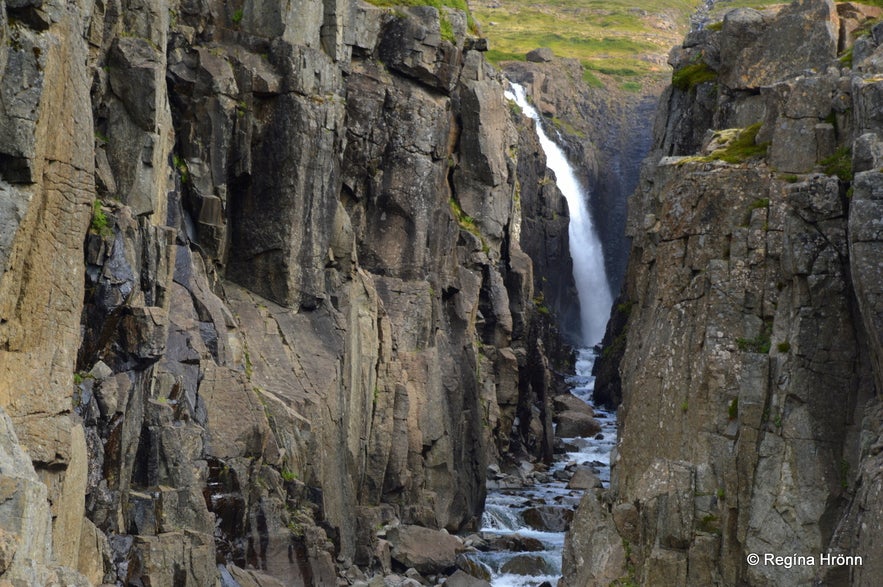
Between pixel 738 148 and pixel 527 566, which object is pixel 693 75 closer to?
pixel 738 148

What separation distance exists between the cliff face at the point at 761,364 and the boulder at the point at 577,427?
41.0 metres

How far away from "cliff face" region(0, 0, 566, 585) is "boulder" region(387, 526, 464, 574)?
60 cm

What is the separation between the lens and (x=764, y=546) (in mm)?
31062

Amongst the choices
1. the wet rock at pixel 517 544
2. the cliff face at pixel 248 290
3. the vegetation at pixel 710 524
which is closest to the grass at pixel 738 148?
the vegetation at pixel 710 524

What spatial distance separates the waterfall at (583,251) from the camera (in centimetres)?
11419

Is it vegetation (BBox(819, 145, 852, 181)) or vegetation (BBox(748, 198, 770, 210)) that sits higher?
vegetation (BBox(819, 145, 852, 181))

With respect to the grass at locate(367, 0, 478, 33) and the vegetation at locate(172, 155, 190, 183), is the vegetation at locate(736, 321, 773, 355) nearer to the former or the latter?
the vegetation at locate(172, 155, 190, 183)

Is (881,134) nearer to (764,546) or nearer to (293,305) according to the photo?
(764,546)

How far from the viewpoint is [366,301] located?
182 feet

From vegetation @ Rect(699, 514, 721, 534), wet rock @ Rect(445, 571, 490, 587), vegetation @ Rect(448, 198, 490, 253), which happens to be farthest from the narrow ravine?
vegetation @ Rect(699, 514, 721, 534)

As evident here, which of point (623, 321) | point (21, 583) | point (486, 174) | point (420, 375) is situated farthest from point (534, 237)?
point (21, 583)

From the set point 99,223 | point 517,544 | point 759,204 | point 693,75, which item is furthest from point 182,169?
point 693,75

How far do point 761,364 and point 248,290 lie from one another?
79.2ft

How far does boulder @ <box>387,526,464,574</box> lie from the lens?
50094 mm
